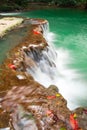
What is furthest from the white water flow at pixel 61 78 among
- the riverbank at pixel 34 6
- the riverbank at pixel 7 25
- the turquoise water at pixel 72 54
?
the riverbank at pixel 34 6

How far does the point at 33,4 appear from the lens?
195 ft

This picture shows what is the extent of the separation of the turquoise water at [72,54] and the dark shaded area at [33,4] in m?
8.81

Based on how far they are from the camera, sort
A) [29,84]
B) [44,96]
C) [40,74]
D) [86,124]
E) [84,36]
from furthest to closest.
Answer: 1. [84,36]
2. [40,74]
3. [29,84]
4. [44,96]
5. [86,124]

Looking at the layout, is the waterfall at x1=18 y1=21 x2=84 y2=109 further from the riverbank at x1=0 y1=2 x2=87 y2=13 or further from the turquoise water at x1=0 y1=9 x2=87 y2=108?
the riverbank at x1=0 y1=2 x2=87 y2=13

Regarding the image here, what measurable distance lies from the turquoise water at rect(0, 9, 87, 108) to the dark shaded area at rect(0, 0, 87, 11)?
28.9ft

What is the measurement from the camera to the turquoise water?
15.3m

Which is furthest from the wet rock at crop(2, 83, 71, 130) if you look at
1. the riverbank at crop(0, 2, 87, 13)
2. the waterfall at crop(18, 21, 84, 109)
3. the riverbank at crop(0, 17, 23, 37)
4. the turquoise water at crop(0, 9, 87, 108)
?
the riverbank at crop(0, 2, 87, 13)

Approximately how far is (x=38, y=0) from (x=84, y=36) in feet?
106

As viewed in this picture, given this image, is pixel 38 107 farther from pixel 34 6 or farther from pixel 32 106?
pixel 34 6

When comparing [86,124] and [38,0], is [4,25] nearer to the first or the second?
[86,124]

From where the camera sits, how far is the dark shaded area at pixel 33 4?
48325mm

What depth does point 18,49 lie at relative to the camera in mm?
15609

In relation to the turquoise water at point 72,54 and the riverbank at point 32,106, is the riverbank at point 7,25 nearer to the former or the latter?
the turquoise water at point 72,54

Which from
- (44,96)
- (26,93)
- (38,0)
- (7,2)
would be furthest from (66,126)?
(38,0)
